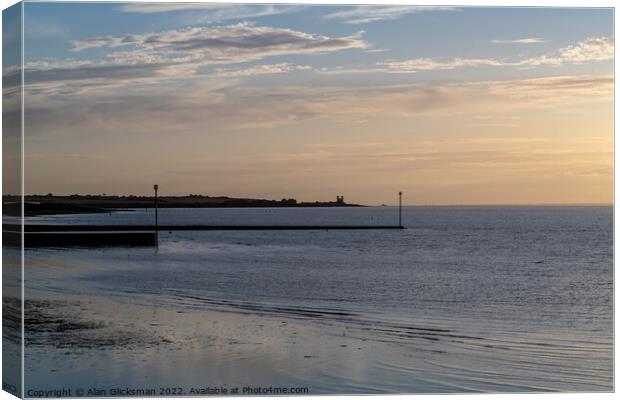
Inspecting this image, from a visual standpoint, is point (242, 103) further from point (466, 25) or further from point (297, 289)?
point (297, 289)

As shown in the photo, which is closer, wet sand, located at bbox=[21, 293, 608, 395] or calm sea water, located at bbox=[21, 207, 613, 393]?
wet sand, located at bbox=[21, 293, 608, 395]

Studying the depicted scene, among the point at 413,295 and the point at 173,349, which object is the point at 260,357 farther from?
the point at 413,295

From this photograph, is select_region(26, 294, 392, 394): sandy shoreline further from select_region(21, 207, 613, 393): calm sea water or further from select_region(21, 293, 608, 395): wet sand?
select_region(21, 207, 613, 393): calm sea water

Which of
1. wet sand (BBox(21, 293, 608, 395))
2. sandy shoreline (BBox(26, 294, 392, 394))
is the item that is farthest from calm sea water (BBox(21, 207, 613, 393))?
sandy shoreline (BBox(26, 294, 392, 394))

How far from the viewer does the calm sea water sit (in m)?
15.4

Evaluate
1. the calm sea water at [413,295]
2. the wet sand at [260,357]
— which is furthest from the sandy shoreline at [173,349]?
the calm sea water at [413,295]

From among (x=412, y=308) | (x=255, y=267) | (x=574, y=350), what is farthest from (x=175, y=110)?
(x=255, y=267)

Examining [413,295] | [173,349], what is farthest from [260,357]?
[413,295]

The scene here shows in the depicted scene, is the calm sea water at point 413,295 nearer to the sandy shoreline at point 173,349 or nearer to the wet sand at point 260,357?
the wet sand at point 260,357

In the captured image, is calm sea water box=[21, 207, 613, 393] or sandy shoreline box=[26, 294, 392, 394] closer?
sandy shoreline box=[26, 294, 392, 394]

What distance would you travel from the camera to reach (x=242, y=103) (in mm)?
17328

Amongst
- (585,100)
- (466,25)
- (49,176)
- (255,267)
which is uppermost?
(466,25)

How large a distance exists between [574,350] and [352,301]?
11159mm

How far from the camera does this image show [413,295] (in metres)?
31.3
